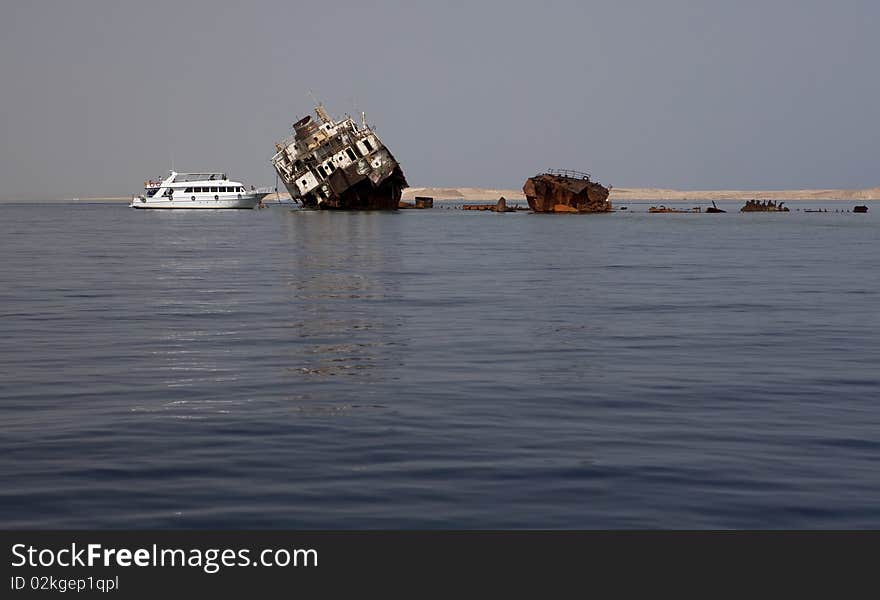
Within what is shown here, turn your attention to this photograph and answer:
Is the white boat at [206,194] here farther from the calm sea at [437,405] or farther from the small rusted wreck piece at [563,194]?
the calm sea at [437,405]

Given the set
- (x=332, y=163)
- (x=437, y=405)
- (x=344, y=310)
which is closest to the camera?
(x=437, y=405)

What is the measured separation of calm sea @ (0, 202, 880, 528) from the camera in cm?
1225

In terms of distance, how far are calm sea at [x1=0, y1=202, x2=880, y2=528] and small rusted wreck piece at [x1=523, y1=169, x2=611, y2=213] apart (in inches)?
3283

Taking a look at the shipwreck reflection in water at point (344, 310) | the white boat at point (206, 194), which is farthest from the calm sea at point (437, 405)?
the white boat at point (206, 194)

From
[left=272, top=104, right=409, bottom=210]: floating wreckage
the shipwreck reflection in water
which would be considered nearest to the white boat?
[left=272, top=104, right=409, bottom=210]: floating wreckage

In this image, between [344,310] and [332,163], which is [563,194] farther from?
[344,310]

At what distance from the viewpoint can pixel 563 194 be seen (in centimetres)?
12394

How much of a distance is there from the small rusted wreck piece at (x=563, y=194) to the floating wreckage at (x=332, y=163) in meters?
14.8

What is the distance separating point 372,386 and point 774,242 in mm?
64461

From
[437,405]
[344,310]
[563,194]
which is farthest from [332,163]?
[437,405]

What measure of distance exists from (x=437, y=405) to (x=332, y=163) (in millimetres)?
103931

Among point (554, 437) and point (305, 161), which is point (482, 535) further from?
point (305, 161)

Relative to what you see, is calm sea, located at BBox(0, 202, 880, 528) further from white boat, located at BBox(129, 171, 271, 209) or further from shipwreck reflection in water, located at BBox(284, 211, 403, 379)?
white boat, located at BBox(129, 171, 271, 209)

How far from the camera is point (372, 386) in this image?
1938 cm
